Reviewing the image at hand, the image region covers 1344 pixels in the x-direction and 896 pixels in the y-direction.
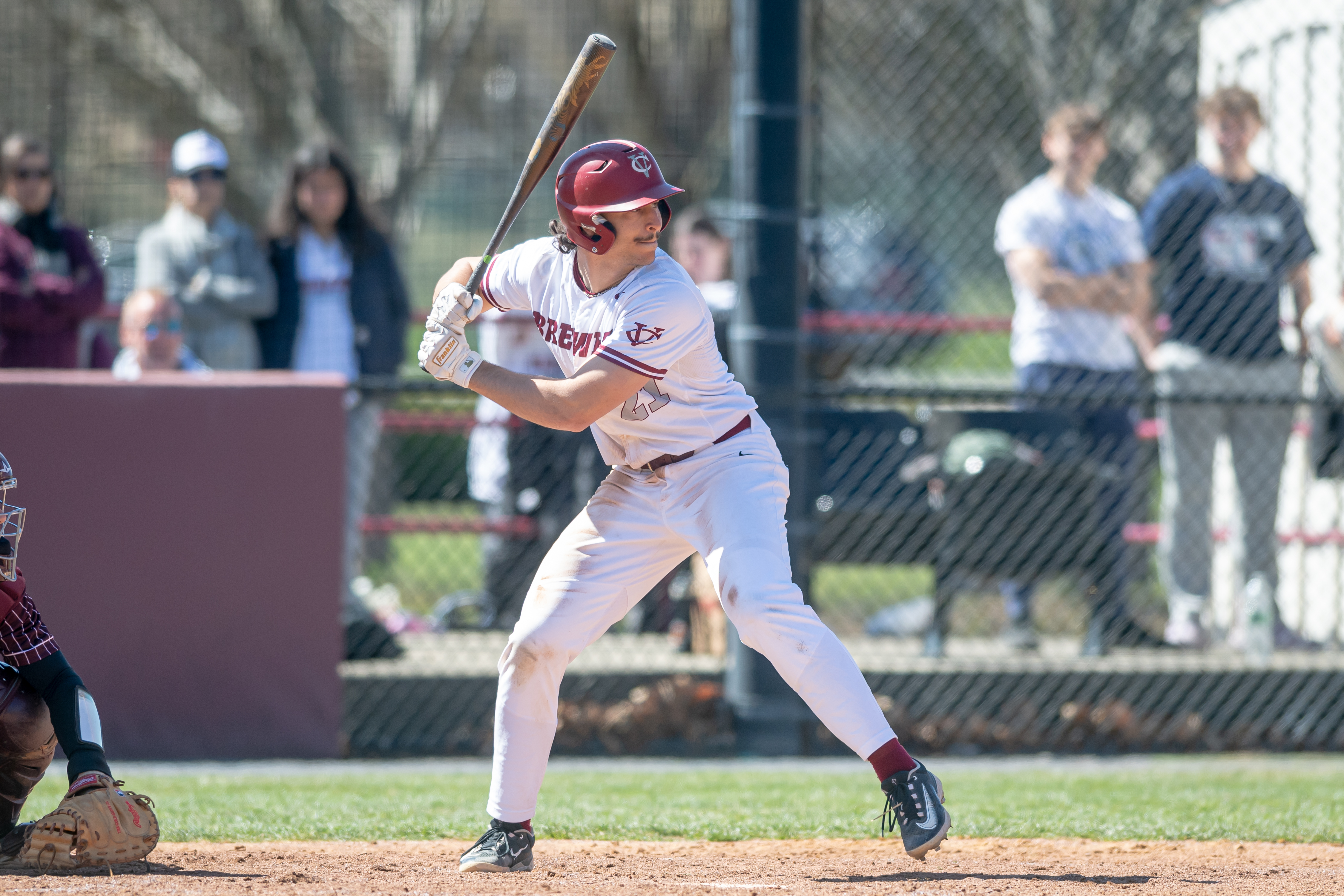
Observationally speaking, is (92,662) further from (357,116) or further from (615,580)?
(357,116)

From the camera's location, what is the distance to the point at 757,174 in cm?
643

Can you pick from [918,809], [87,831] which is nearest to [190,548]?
[87,831]

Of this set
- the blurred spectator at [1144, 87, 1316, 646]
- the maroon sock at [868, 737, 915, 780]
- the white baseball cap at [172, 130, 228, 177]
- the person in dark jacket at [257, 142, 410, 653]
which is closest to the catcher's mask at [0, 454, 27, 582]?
the maroon sock at [868, 737, 915, 780]

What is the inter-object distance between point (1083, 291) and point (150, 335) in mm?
3956

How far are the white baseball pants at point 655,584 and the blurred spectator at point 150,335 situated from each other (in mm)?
3002

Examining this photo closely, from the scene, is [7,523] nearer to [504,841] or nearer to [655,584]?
[504,841]

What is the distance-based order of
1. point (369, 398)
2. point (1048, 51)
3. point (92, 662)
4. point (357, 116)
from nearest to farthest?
point (92, 662) < point (369, 398) < point (1048, 51) < point (357, 116)

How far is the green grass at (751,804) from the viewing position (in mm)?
4785

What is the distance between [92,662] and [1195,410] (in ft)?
15.4

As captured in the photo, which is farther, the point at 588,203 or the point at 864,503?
the point at 864,503

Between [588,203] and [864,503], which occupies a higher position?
[588,203]

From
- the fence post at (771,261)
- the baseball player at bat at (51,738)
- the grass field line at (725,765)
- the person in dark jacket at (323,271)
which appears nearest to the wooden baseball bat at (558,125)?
the baseball player at bat at (51,738)

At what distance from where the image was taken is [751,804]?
5352 millimetres

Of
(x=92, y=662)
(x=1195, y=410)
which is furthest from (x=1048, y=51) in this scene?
(x=92, y=662)
